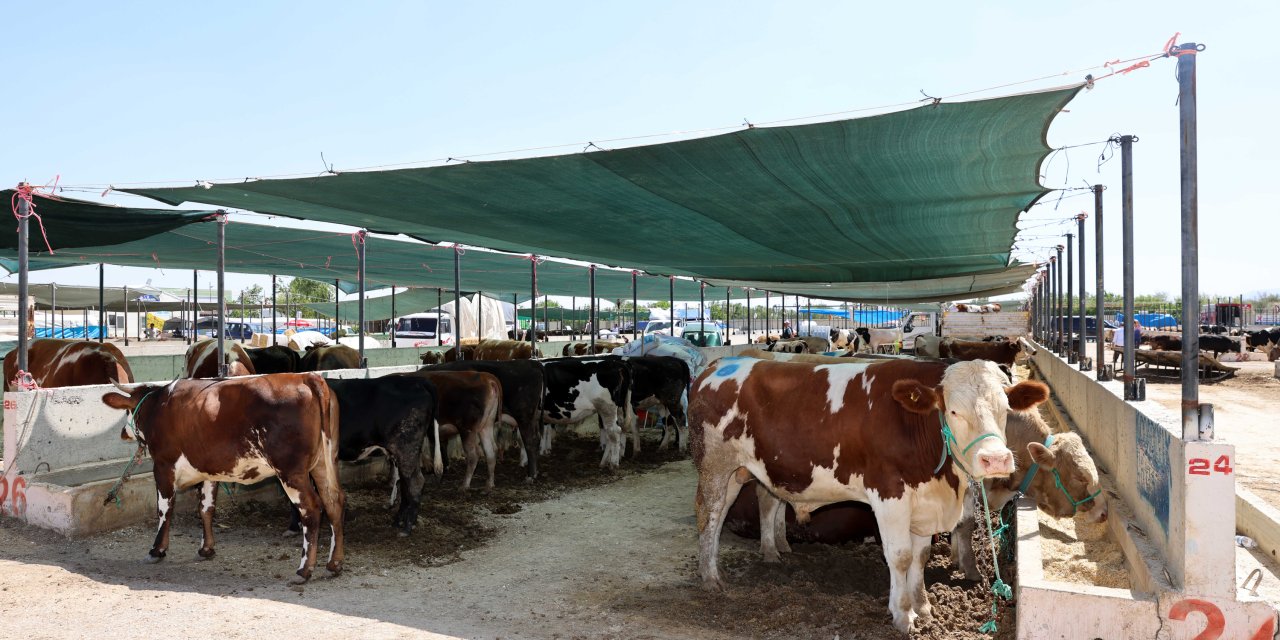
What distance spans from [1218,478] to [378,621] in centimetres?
433

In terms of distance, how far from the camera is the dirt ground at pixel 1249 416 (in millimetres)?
8156

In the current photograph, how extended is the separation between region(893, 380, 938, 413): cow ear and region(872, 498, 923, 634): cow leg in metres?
0.58

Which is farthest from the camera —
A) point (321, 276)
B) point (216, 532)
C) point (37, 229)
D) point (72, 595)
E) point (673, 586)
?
point (321, 276)

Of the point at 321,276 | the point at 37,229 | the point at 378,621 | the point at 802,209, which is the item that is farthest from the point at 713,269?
the point at 378,621

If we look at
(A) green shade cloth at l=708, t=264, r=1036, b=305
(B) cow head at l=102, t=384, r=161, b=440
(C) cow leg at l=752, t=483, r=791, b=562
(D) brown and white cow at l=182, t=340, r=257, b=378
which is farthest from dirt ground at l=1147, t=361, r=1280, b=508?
(D) brown and white cow at l=182, t=340, r=257, b=378

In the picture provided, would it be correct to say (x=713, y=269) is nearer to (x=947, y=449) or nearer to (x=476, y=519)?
(x=476, y=519)

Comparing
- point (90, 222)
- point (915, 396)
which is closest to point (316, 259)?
point (90, 222)

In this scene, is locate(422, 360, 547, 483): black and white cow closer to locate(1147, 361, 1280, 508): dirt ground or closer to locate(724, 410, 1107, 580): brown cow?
locate(724, 410, 1107, 580): brown cow

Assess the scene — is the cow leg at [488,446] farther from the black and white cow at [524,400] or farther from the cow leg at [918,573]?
the cow leg at [918,573]

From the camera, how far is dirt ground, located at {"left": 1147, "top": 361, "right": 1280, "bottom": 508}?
8.16m

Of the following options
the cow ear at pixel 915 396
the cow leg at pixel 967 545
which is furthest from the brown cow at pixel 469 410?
the cow ear at pixel 915 396

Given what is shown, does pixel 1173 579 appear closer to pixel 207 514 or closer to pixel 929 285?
pixel 207 514

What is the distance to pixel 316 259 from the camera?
46.5 feet

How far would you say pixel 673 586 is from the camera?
212 inches
